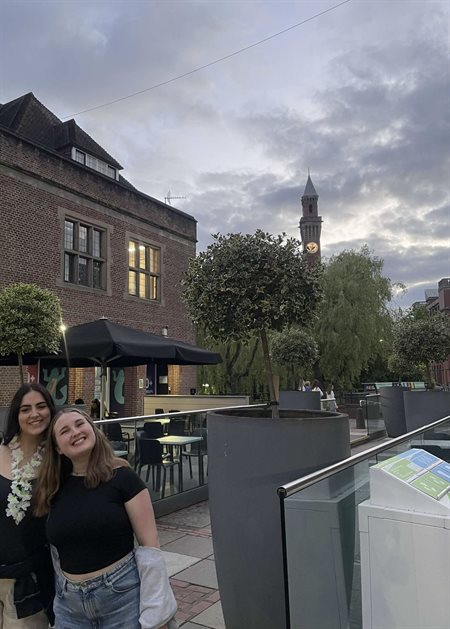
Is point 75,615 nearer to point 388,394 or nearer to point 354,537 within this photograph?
point 354,537

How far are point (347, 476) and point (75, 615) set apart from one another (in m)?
1.52

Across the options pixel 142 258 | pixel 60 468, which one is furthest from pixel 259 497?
pixel 142 258

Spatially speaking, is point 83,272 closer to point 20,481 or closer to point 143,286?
point 143,286

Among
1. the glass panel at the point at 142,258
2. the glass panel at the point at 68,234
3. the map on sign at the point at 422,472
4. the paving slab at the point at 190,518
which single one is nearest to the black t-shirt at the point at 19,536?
Answer: the map on sign at the point at 422,472

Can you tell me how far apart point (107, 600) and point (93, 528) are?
297 millimetres

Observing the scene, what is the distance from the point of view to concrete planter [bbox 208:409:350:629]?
315 cm

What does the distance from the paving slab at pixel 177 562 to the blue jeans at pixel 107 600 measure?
2638 millimetres

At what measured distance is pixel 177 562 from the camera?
475 centimetres

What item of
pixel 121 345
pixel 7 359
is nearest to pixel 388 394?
pixel 121 345

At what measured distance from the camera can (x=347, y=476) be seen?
2.74 meters

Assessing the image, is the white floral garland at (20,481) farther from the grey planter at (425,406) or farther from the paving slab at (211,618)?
the grey planter at (425,406)

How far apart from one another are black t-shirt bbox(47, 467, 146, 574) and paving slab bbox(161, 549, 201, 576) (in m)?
2.74

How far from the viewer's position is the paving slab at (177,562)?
4543 mm

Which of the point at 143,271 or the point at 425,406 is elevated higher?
the point at 143,271
